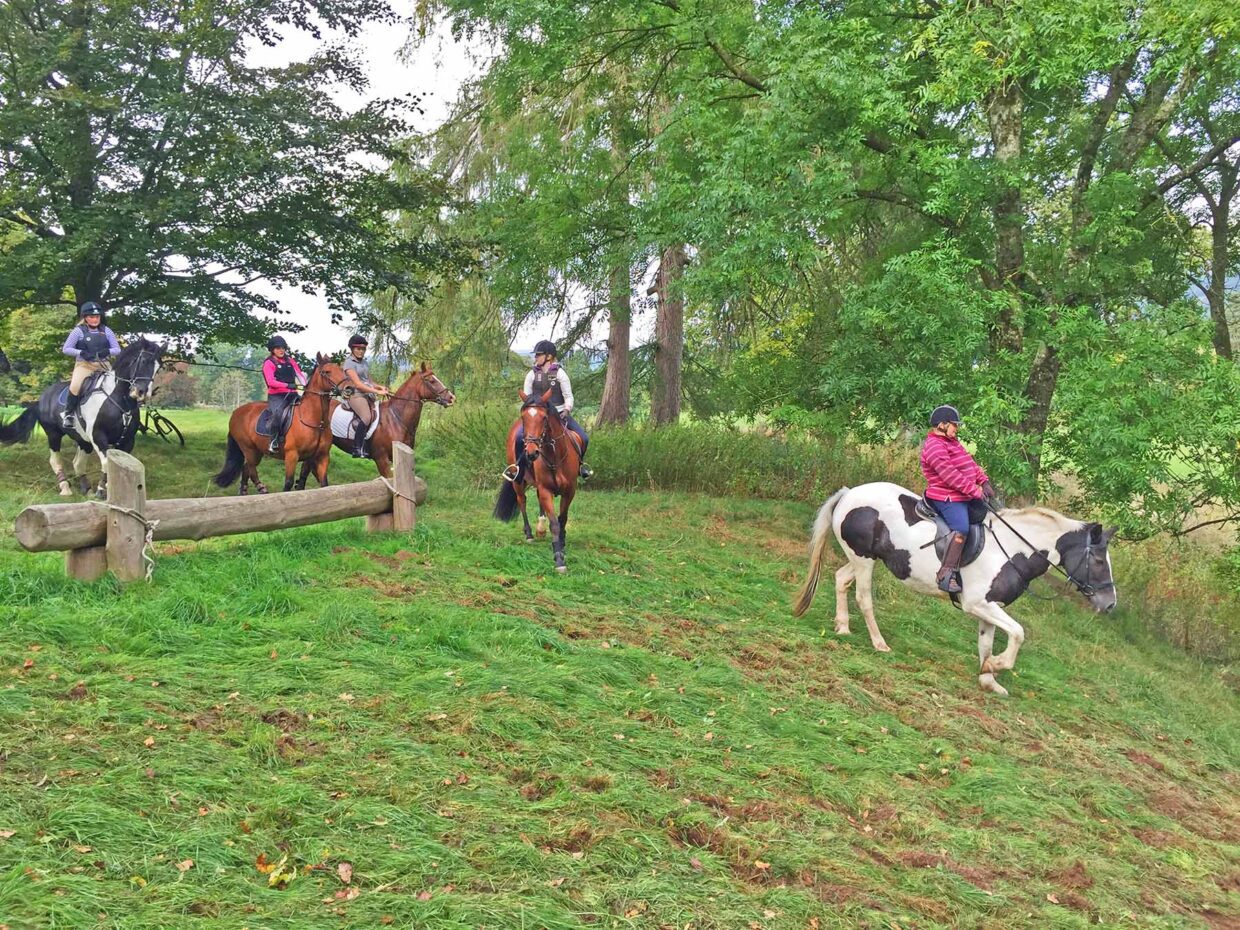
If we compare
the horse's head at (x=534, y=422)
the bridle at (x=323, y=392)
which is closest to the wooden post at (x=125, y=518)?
the horse's head at (x=534, y=422)

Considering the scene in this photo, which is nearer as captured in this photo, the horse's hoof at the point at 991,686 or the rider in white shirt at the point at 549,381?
the horse's hoof at the point at 991,686

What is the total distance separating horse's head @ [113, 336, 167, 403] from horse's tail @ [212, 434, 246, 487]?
4.60ft

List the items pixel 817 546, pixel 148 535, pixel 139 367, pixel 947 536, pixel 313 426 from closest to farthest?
1. pixel 148 535
2. pixel 947 536
3. pixel 817 546
4. pixel 313 426
5. pixel 139 367

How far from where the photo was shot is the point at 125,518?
7.17 m

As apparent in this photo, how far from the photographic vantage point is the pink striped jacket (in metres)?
8.59

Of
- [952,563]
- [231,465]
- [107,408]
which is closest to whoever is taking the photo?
[952,563]

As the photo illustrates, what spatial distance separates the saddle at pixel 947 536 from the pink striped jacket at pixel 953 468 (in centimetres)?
27

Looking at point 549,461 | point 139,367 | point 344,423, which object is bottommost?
point 549,461

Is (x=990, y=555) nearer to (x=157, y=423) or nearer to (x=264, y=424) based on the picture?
(x=264, y=424)

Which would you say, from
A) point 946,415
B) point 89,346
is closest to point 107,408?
point 89,346

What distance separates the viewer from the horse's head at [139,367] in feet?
40.0

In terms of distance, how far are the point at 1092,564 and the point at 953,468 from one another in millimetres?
1720

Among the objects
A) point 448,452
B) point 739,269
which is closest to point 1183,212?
point 739,269

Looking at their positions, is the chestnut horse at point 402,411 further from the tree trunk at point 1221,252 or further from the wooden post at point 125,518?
the tree trunk at point 1221,252
